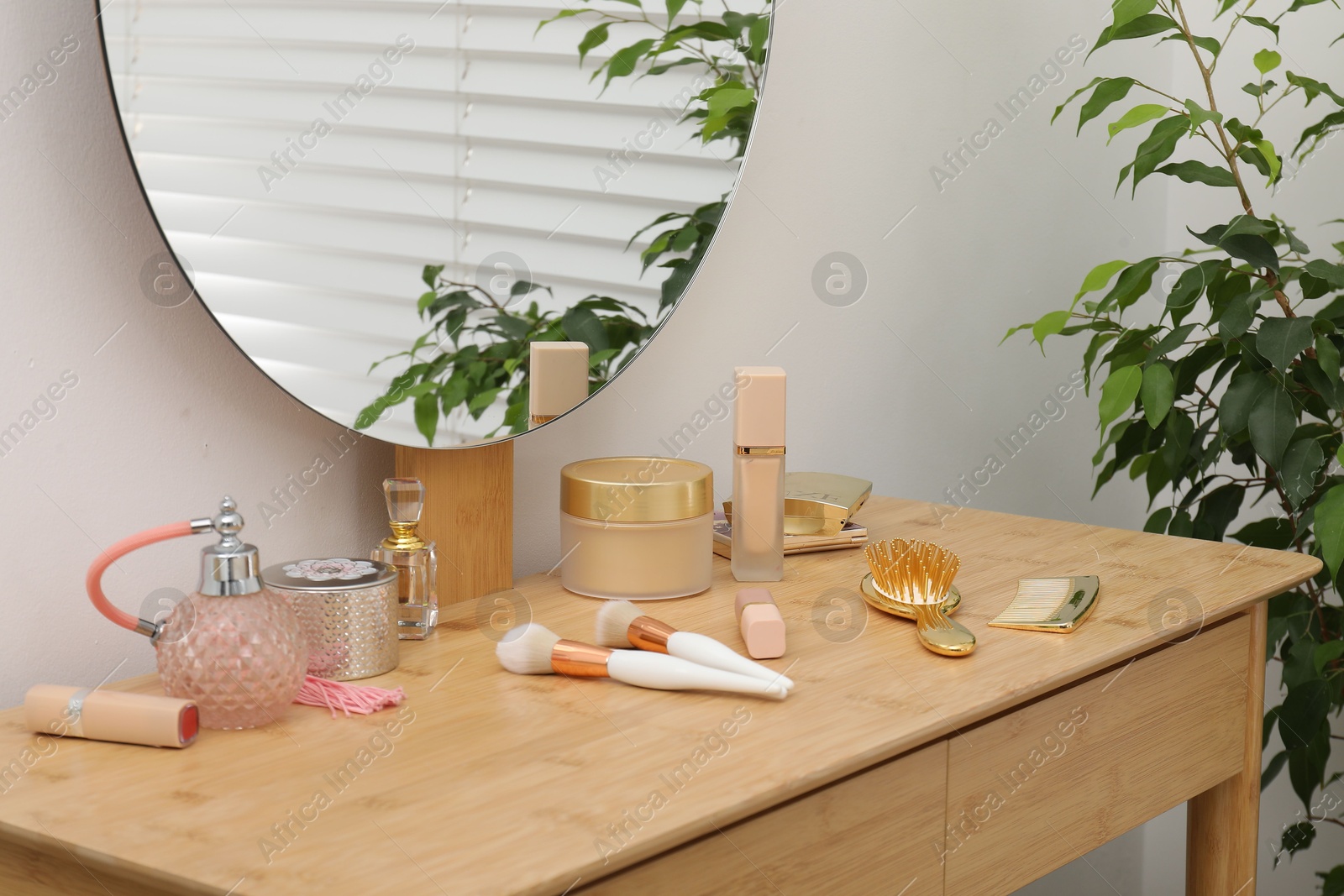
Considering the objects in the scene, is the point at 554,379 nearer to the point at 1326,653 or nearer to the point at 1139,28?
the point at 1139,28

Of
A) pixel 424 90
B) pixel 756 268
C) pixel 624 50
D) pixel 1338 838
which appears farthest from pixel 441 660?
pixel 1338 838

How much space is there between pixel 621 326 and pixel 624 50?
0.27 metres

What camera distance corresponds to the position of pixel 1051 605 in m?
1.01

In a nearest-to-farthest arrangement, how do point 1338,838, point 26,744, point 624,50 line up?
point 26,744 < point 624,50 < point 1338,838

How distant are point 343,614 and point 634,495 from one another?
0.28 metres

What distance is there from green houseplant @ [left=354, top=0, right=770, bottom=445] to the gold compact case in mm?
226

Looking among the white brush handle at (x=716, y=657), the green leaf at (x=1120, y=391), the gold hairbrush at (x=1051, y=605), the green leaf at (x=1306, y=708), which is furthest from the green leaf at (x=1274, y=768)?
the white brush handle at (x=716, y=657)

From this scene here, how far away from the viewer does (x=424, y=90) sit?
3.29 feet

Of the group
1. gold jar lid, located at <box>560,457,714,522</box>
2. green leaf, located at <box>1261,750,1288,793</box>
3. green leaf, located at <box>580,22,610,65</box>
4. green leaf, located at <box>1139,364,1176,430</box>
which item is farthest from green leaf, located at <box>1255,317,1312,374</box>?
green leaf, located at <box>580,22,610,65</box>

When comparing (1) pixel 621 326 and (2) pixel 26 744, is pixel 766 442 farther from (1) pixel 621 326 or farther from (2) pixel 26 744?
(2) pixel 26 744

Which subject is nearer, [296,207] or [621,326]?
[296,207]

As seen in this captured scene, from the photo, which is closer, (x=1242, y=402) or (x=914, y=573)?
(x=914, y=573)

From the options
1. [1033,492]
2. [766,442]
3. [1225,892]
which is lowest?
[1225,892]

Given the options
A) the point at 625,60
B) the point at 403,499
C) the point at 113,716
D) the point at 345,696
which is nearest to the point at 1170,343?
the point at 625,60
